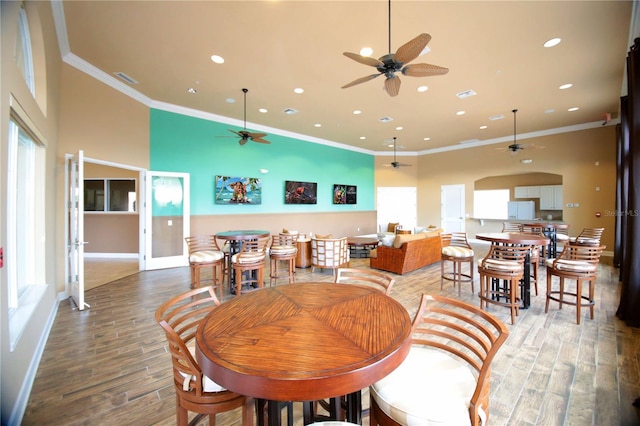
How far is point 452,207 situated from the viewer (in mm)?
10484

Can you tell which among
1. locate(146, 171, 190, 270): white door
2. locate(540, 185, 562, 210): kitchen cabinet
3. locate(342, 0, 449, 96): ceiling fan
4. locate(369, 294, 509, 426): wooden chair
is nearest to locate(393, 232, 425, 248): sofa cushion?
locate(342, 0, 449, 96): ceiling fan

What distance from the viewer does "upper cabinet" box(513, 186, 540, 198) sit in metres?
9.02

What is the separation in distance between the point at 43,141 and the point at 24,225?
97 cm

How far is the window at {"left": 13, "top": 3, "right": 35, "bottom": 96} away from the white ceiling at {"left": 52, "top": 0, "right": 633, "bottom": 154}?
27.6 inches

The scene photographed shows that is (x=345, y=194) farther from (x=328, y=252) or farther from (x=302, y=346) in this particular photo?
(x=302, y=346)

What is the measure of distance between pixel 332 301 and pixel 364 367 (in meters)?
0.68

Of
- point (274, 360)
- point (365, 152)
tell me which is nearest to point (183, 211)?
point (274, 360)

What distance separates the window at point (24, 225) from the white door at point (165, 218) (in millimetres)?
2651

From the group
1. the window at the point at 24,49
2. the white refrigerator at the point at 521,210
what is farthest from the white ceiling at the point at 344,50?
the white refrigerator at the point at 521,210

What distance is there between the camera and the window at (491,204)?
9.93 m

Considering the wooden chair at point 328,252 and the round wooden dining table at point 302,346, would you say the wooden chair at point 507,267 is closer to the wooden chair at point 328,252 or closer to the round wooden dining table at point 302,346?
the wooden chair at point 328,252

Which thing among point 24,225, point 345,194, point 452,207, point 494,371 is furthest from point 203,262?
point 452,207

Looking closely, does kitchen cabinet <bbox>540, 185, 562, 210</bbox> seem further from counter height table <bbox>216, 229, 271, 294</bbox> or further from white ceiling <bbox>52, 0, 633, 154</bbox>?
counter height table <bbox>216, 229, 271, 294</bbox>

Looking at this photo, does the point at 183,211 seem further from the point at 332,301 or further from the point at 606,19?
the point at 606,19
